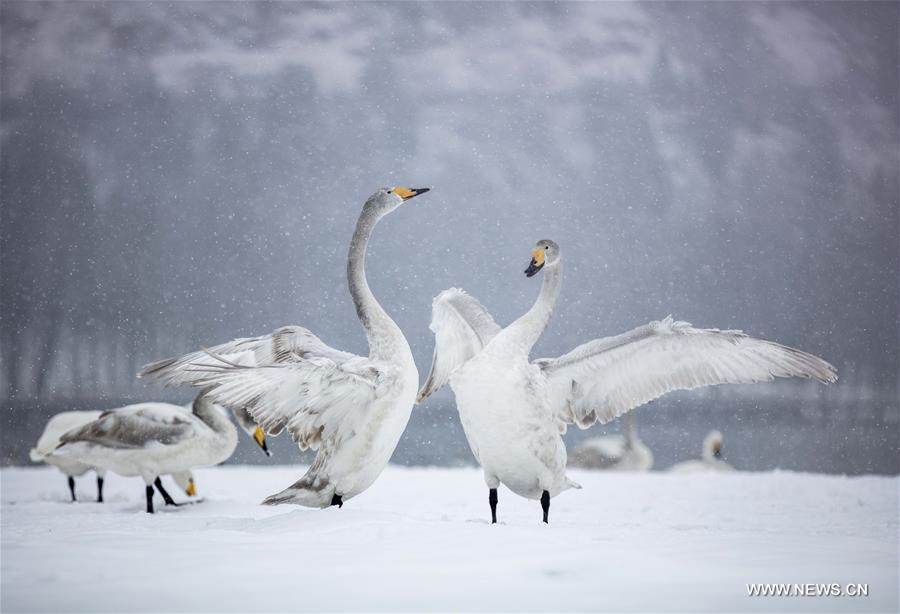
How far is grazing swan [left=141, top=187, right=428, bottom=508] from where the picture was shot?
113 inches

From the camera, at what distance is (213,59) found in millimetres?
10203

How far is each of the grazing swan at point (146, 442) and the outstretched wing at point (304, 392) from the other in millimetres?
1161

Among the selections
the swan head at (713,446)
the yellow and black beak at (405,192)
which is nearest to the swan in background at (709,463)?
the swan head at (713,446)

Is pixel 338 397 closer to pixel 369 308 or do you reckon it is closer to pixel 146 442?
pixel 369 308

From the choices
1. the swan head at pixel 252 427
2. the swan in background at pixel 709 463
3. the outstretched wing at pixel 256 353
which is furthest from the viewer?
the swan in background at pixel 709 463

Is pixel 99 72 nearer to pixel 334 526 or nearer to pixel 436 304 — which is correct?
pixel 436 304

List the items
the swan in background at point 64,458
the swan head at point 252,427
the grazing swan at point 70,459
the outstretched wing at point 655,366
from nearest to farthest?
the outstretched wing at point 655,366 < the swan head at point 252,427 < the grazing swan at point 70,459 < the swan in background at point 64,458

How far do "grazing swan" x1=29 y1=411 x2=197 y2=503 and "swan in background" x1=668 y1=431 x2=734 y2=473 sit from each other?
4.43 m

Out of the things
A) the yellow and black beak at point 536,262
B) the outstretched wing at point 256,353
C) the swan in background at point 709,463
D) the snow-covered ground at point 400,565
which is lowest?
the swan in background at point 709,463

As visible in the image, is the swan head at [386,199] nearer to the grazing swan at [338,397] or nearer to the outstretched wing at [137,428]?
the grazing swan at [338,397]

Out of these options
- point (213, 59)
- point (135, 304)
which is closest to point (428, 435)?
point (135, 304)

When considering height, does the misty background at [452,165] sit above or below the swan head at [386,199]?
above

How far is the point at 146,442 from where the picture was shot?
407 cm

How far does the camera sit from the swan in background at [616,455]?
793 cm
